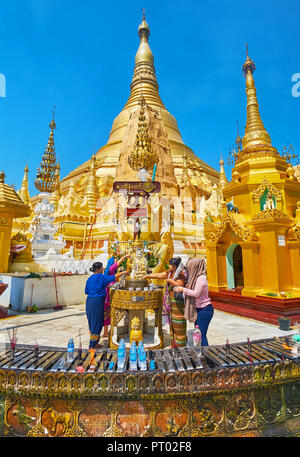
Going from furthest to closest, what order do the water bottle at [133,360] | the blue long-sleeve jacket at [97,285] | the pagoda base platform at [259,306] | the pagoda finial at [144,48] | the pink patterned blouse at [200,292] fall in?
the pagoda finial at [144,48] < the pagoda base platform at [259,306] < the blue long-sleeve jacket at [97,285] < the pink patterned blouse at [200,292] < the water bottle at [133,360]

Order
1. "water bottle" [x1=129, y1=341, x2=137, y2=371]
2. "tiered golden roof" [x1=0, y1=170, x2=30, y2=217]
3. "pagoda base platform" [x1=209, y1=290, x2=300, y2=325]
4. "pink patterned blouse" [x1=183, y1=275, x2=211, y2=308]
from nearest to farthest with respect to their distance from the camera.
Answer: "water bottle" [x1=129, y1=341, x2=137, y2=371] < "pink patterned blouse" [x1=183, y1=275, x2=211, y2=308] < "pagoda base platform" [x1=209, y1=290, x2=300, y2=325] < "tiered golden roof" [x1=0, y1=170, x2=30, y2=217]

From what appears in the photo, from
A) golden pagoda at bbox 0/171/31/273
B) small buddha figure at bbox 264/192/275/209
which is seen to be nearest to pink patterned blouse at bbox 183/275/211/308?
small buddha figure at bbox 264/192/275/209

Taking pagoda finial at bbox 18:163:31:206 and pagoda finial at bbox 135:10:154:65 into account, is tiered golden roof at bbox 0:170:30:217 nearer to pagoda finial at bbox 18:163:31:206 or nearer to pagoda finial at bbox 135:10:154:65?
pagoda finial at bbox 18:163:31:206

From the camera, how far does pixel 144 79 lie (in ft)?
109

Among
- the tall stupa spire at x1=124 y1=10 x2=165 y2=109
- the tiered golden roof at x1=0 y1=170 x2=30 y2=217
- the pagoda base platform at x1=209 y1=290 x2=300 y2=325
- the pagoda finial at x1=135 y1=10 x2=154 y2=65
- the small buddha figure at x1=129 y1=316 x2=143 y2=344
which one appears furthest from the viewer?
the pagoda finial at x1=135 y1=10 x2=154 y2=65

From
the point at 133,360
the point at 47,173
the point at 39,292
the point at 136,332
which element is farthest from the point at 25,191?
the point at 133,360

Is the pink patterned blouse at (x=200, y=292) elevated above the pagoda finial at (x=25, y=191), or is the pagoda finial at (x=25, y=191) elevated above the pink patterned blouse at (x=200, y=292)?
the pagoda finial at (x=25, y=191)

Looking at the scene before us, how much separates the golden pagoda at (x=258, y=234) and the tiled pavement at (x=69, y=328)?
96cm

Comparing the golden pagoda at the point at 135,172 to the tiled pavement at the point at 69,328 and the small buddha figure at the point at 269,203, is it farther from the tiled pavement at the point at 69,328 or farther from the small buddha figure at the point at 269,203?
the tiled pavement at the point at 69,328

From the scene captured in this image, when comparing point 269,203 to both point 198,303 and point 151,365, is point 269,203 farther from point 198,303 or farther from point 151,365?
point 151,365

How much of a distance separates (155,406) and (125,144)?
961 inches

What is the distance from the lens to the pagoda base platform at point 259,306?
6.37 metres

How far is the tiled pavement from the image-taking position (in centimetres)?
482

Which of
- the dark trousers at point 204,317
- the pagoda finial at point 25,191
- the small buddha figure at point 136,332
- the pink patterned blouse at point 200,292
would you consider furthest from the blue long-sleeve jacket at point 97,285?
the pagoda finial at point 25,191
